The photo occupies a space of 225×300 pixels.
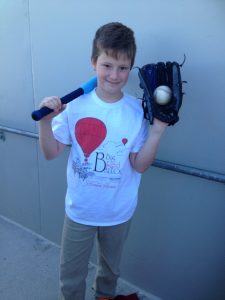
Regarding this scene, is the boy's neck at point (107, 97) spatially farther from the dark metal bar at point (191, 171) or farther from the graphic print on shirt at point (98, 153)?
the dark metal bar at point (191, 171)

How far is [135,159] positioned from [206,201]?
0.43m

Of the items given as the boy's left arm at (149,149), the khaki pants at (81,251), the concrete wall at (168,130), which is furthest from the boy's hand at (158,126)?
the khaki pants at (81,251)

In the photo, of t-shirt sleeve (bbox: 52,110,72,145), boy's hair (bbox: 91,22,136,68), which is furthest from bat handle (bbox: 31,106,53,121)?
boy's hair (bbox: 91,22,136,68)

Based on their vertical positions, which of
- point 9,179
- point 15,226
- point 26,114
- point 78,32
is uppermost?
point 78,32

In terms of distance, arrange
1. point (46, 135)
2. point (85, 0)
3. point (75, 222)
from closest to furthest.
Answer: point (46, 135)
point (75, 222)
point (85, 0)

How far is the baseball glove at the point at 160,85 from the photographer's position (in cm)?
120

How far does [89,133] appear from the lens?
1308 mm

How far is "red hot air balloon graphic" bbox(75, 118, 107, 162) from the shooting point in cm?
130

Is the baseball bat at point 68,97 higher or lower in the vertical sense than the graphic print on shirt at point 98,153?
higher

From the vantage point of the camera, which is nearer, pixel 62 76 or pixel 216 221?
pixel 216 221

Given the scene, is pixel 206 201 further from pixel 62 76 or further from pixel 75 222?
pixel 62 76

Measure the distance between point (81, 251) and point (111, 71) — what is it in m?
0.82

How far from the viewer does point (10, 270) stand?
1.97 m

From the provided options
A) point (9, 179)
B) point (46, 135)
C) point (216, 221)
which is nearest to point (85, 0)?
point (46, 135)
